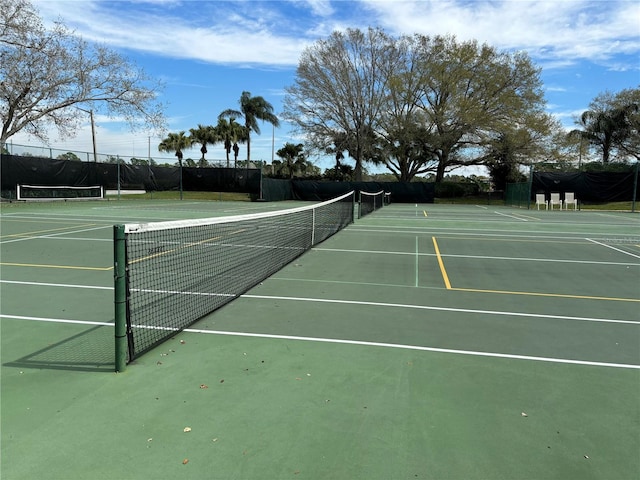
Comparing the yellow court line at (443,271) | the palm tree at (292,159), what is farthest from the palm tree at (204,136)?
the yellow court line at (443,271)

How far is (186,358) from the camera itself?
4.18 meters

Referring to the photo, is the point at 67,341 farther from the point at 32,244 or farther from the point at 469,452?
the point at 32,244

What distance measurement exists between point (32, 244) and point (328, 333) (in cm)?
931

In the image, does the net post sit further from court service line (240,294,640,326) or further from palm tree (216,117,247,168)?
palm tree (216,117,247,168)

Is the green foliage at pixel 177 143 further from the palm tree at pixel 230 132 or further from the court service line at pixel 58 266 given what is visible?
the court service line at pixel 58 266

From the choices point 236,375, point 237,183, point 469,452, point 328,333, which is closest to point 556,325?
point 328,333

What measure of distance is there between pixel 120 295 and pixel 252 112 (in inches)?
1994

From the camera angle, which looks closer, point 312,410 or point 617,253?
point 312,410

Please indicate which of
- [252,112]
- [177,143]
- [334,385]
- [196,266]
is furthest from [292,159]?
[334,385]

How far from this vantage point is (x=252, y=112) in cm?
5178

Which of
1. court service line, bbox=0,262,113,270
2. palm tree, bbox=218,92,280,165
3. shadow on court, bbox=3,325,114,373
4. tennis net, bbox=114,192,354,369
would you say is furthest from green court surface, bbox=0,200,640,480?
palm tree, bbox=218,92,280,165

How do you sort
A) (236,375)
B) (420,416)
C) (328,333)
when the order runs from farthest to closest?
(328,333)
(236,375)
(420,416)

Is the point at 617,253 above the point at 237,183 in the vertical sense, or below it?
below

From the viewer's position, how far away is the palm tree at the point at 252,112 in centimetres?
5147
